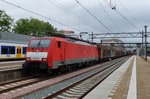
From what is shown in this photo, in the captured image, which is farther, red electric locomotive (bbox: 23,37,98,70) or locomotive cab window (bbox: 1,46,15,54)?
locomotive cab window (bbox: 1,46,15,54)

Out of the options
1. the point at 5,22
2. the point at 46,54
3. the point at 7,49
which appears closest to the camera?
the point at 46,54

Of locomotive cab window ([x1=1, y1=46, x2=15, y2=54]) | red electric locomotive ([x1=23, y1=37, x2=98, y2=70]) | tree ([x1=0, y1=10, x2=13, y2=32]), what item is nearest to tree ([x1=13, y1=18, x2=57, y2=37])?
tree ([x1=0, y1=10, x2=13, y2=32])

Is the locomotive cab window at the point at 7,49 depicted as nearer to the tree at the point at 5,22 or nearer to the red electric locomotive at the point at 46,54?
the red electric locomotive at the point at 46,54

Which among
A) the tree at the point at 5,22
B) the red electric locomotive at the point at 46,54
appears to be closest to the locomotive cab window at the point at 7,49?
the red electric locomotive at the point at 46,54

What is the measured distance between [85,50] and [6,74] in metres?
17.0

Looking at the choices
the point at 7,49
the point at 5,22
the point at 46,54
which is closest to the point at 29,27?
the point at 5,22

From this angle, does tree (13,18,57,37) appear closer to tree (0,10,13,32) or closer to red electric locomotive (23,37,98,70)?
tree (0,10,13,32)

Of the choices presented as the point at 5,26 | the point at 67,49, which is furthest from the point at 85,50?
the point at 5,26

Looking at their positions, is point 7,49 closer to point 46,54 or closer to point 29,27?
point 46,54

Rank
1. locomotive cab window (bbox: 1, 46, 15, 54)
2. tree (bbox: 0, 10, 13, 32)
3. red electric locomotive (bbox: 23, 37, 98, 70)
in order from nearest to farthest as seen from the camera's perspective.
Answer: red electric locomotive (bbox: 23, 37, 98, 70), locomotive cab window (bbox: 1, 46, 15, 54), tree (bbox: 0, 10, 13, 32)

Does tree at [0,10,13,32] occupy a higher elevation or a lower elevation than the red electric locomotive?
higher

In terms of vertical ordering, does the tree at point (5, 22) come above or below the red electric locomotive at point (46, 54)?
above

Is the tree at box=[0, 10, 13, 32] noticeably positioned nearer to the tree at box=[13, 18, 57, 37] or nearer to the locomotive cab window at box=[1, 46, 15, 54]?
the tree at box=[13, 18, 57, 37]

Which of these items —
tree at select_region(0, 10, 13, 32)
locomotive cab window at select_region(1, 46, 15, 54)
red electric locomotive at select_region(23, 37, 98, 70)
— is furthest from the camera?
tree at select_region(0, 10, 13, 32)
